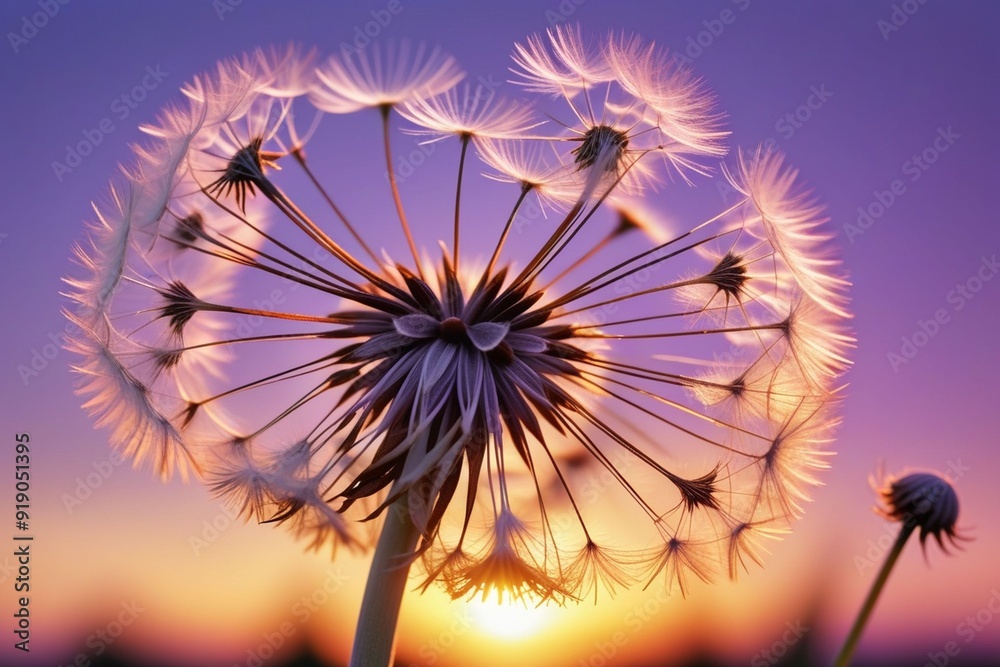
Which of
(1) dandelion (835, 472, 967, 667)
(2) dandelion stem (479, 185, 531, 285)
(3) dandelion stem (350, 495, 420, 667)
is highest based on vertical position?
(2) dandelion stem (479, 185, 531, 285)

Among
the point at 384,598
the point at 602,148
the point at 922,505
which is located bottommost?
the point at 384,598

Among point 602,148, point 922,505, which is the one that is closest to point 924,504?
point 922,505

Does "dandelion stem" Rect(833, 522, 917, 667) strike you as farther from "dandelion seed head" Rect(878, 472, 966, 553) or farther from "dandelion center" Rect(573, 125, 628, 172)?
"dandelion center" Rect(573, 125, 628, 172)

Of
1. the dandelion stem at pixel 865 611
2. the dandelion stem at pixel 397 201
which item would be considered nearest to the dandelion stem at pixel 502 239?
the dandelion stem at pixel 397 201

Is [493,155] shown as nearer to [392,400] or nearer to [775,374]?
[392,400]

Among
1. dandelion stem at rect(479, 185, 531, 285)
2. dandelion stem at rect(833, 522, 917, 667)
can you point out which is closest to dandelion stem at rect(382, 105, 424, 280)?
dandelion stem at rect(479, 185, 531, 285)

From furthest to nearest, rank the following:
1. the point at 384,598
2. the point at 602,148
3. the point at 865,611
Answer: the point at 602,148 < the point at 384,598 < the point at 865,611

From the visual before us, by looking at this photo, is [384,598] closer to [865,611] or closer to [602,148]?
[865,611]

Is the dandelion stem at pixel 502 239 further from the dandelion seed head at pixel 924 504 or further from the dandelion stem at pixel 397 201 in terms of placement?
the dandelion seed head at pixel 924 504
